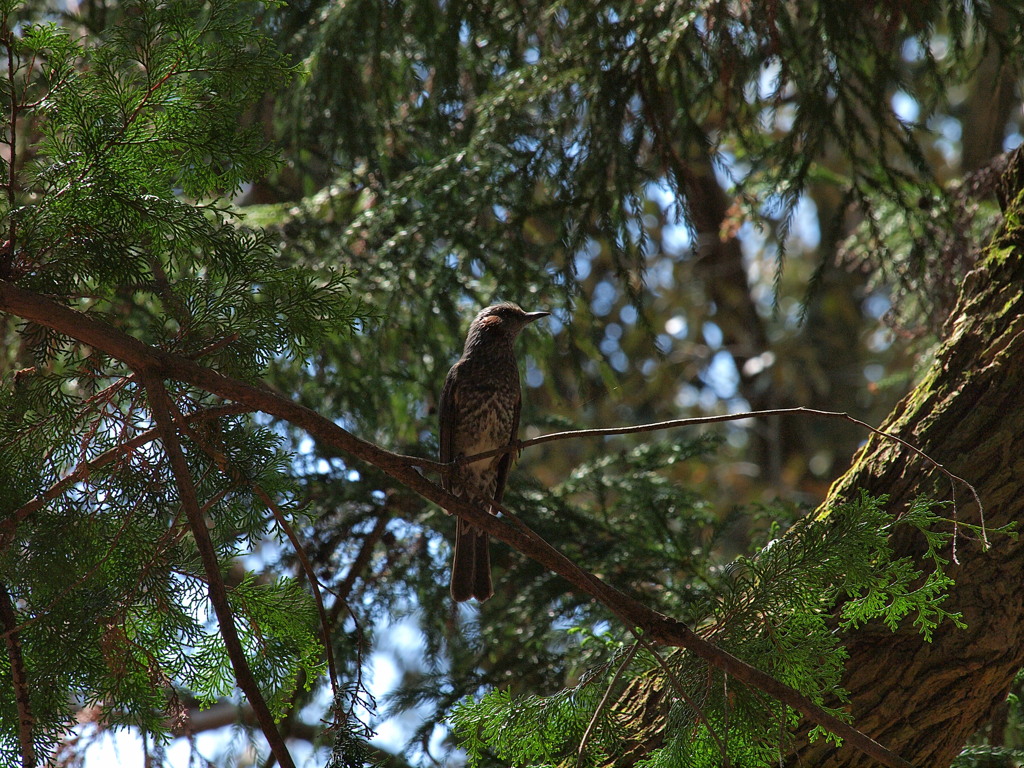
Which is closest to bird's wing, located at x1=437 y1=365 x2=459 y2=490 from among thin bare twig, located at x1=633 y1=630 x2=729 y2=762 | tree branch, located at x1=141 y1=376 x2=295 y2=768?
thin bare twig, located at x1=633 y1=630 x2=729 y2=762

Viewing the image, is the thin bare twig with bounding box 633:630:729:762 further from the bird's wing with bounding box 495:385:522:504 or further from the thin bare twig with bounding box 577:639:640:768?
the bird's wing with bounding box 495:385:522:504

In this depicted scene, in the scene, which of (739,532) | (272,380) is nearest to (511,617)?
(272,380)

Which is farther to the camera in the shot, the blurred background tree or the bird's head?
the bird's head

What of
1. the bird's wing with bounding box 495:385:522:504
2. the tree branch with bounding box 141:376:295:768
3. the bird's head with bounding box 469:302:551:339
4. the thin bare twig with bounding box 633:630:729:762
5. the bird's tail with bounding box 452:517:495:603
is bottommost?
the thin bare twig with bounding box 633:630:729:762

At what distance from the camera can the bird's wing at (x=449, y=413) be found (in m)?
4.20

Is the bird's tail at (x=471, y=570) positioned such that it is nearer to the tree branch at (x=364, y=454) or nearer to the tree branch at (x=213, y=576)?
the tree branch at (x=364, y=454)

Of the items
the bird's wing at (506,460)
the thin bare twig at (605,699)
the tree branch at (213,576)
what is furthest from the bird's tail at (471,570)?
the tree branch at (213,576)

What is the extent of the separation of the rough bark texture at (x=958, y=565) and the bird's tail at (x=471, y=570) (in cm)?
122

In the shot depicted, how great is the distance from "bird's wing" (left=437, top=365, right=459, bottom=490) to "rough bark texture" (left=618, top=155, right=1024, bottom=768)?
1.79 m

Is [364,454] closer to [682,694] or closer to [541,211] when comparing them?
[682,694]

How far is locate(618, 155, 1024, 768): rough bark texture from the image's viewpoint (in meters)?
2.44

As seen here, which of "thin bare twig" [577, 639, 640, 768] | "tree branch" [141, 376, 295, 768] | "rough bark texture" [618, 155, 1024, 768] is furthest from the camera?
"rough bark texture" [618, 155, 1024, 768]

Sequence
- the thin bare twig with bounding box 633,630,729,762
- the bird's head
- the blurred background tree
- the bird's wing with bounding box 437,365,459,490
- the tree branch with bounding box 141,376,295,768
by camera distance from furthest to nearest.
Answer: the bird's wing with bounding box 437,365,459,490 → the bird's head → the blurred background tree → the thin bare twig with bounding box 633,630,729,762 → the tree branch with bounding box 141,376,295,768

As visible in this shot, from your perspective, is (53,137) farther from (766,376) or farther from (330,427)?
(766,376)
